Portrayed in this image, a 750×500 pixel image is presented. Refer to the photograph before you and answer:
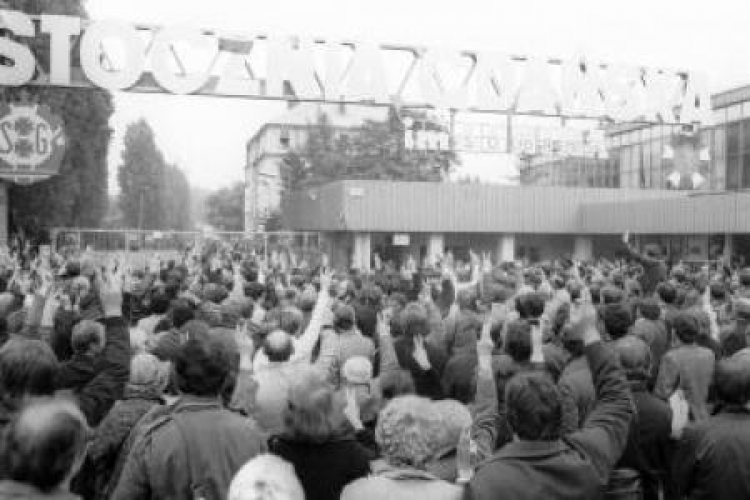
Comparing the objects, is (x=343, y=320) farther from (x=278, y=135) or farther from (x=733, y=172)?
(x=278, y=135)

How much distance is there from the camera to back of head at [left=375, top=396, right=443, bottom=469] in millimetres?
3176

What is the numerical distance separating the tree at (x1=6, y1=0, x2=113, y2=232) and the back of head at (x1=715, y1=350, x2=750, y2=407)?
27.1m

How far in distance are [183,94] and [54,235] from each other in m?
7.45

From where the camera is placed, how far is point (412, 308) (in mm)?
6543

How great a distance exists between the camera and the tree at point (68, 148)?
30.1m

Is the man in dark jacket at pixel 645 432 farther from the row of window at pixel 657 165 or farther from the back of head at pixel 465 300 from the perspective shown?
the row of window at pixel 657 165

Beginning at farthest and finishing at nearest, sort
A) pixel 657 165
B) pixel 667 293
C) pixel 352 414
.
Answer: pixel 657 165
pixel 667 293
pixel 352 414

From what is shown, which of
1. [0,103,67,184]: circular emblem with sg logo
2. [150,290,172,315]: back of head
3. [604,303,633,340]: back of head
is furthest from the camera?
[0,103,67,184]: circular emblem with sg logo

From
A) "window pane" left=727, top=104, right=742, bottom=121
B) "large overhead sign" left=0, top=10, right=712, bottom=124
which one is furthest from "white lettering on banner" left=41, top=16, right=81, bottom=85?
"window pane" left=727, top=104, right=742, bottom=121

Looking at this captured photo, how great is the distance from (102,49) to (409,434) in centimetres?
Answer: 2449

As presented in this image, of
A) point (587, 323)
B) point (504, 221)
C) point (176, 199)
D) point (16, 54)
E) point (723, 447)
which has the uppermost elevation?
point (176, 199)

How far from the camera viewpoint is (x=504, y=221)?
39.1 metres

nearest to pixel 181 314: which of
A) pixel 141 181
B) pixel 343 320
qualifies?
pixel 343 320

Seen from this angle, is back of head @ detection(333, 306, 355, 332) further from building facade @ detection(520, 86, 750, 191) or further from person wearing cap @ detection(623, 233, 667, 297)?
building facade @ detection(520, 86, 750, 191)
